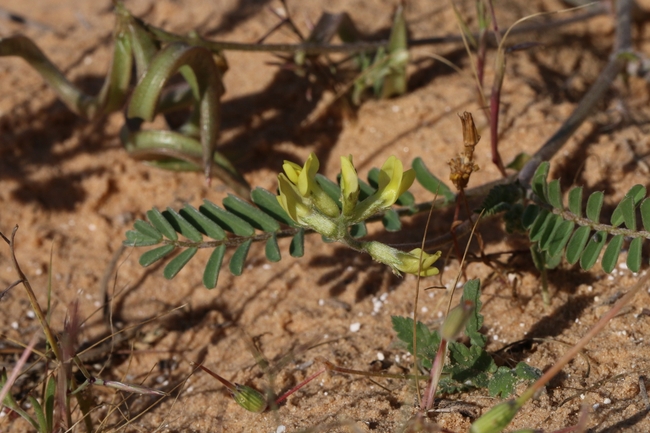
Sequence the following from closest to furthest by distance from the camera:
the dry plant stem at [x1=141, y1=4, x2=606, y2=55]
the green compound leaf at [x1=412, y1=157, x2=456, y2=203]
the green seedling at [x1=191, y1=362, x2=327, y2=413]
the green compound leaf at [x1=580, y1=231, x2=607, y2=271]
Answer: the green seedling at [x1=191, y1=362, x2=327, y2=413] → the green compound leaf at [x1=580, y1=231, x2=607, y2=271] → the green compound leaf at [x1=412, y1=157, x2=456, y2=203] → the dry plant stem at [x1=141, y1=4, x2=606, y2=55]

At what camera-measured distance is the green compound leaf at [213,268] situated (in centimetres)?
185

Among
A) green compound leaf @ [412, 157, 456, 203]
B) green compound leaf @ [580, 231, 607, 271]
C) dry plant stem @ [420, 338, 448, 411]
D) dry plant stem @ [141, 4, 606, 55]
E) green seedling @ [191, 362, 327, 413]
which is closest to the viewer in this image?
dry plant stem @ [420, 338, 448, 411]

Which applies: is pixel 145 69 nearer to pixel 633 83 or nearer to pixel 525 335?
pixel 525 335

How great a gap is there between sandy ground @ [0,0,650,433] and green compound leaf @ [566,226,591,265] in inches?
8.0

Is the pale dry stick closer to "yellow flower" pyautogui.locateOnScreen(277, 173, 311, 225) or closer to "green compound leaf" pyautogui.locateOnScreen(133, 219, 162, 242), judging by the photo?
"yellow flower" pyautogui.locateOnScreen(277, 173, 311, 225)

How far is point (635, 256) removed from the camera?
1.70 m

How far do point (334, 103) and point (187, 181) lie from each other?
67 cm

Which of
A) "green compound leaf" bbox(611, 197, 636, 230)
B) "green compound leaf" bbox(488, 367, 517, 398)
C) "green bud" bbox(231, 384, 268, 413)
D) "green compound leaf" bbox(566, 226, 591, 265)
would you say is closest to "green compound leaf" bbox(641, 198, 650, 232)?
"green compound leaf" bbox(611, 197, 636, 230)

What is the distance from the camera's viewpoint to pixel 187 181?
274 cm

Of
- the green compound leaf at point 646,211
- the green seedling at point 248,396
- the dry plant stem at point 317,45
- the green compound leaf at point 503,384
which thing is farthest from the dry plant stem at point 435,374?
the dry plant stem at point 317,45

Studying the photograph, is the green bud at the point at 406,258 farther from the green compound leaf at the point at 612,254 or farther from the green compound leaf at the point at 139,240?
the green compound leaf at the point at 139,240

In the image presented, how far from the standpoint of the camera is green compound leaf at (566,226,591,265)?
1778mm

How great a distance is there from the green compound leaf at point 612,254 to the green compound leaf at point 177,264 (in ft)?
3.47

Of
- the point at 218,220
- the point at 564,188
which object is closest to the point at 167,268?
the point at 218,220
